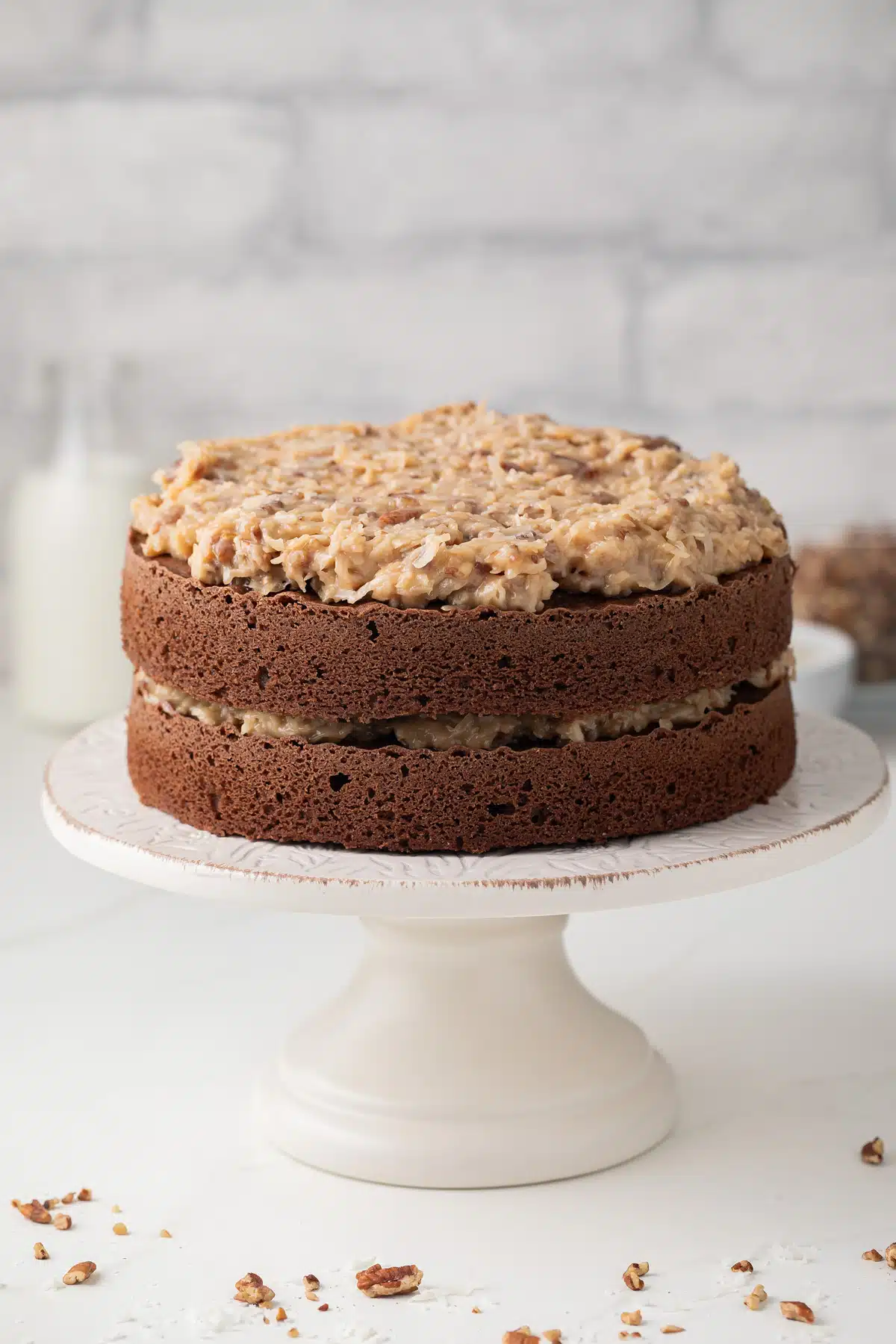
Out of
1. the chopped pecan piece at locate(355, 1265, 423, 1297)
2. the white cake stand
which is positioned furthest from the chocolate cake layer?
the chopped pecan piece at locate(355, 1265, 423, 1297)

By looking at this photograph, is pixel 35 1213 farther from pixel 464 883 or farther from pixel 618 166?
pixel 618 166

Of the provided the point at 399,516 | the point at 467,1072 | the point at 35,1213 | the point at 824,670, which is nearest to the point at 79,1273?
the point at 35,1213

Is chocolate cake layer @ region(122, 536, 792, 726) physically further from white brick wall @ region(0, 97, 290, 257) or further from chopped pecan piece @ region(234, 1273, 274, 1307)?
white brick wall @ region(0, 97, 290, 257)

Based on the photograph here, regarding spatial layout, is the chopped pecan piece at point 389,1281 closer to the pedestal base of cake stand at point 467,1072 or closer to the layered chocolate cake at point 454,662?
the pedestal base of cake stand at point 467,1072

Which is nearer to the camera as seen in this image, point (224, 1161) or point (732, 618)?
point (732, 618)

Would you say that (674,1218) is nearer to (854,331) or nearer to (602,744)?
(602,744)

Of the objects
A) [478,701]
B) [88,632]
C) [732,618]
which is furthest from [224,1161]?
[88,632]
